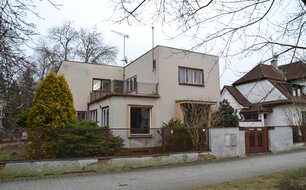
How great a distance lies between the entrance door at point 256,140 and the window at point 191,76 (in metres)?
5.66

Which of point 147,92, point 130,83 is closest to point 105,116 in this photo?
point 147,92

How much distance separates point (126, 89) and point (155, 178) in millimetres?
13320

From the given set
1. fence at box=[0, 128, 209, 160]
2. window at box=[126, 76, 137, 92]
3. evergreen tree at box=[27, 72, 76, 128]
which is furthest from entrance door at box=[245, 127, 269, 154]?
evergreen tree at box=[27, 72, 76, 128]

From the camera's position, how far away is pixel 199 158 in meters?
16.7

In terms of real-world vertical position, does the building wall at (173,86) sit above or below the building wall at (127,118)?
above

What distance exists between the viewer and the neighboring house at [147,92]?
65.4 feet

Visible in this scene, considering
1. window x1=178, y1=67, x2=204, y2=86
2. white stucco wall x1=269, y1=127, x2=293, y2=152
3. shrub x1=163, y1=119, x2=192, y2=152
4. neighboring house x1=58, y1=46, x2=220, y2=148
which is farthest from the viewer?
window x1=178, y1=67, x2=204, y2=86

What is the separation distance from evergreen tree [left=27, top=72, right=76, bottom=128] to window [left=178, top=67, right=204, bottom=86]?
874cm

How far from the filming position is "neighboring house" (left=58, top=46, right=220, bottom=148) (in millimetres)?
19945

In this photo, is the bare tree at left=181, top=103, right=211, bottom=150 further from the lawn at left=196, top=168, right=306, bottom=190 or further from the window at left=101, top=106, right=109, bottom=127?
the lawn at left=196, top=168, right=306, bottom=190

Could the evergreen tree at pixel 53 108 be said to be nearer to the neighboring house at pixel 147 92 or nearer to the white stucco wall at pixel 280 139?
the neighboring house at pixel 147 92

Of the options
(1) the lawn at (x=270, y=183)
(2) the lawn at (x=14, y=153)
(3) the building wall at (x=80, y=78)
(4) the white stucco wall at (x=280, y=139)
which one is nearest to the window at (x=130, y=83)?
(3) the building wall at (x=80, y=78)

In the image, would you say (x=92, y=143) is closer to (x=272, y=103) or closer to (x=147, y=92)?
(x=147, y=92)

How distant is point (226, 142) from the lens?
17.8 metres
